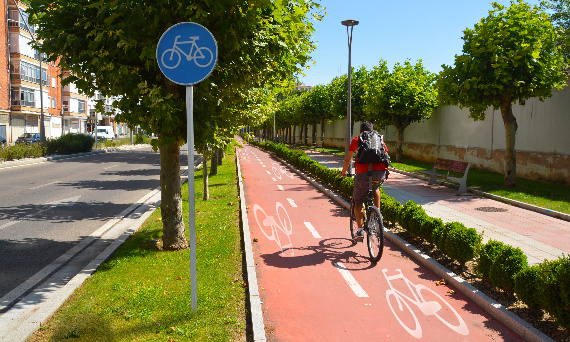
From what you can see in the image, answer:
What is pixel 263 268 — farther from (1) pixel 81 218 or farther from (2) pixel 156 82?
(1) pixel 81 218

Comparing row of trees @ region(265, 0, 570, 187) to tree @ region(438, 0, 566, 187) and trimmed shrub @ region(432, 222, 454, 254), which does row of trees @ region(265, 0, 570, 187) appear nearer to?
tree @ region(438, 0, 566, 187)

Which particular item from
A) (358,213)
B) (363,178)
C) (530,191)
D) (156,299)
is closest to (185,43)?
(156,299)

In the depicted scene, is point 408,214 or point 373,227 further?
point 408,214

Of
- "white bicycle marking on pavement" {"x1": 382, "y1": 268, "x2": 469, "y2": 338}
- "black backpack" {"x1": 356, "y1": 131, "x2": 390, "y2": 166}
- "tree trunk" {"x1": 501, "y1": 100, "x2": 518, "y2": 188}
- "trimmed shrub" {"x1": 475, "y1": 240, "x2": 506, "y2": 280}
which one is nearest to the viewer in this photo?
"white bicycle marking on pavement" {"x1": 382, "y1": 268, "x2": 469, "y2": 338}

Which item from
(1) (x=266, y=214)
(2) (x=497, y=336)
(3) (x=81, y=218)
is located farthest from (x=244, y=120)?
(2) (x=497, y=336)

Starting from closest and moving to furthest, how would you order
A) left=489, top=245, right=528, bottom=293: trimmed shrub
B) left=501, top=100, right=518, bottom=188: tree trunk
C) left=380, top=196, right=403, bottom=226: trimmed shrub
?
left=489, top=245, right=528, bottom=293: trimmed shrub → left=380, top=196, right=403, bottom=226: trimmed shrub → left=501, top=100, right=518, bottom=188: tree trunk

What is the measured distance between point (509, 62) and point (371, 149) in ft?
33.9

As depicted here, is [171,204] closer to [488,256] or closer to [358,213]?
[358,213]

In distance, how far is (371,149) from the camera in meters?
6.85

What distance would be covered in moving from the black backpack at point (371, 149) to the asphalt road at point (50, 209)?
507 centimetres

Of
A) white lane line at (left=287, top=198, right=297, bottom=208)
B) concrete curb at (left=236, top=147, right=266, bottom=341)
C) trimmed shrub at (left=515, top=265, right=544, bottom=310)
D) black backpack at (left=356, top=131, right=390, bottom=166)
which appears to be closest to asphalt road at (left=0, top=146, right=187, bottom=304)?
concrete curb at (left=236, top=147, right=266, bottom=341)

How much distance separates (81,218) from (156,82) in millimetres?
5250

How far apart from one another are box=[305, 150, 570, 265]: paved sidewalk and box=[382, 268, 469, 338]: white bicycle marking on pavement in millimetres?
1575

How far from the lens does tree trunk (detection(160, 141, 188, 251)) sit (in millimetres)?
7559
